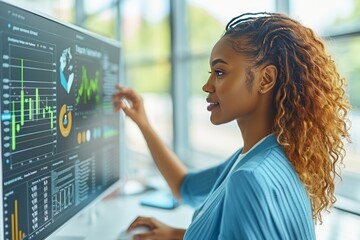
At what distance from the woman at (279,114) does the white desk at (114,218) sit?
474 mm

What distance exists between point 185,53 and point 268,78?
1.52 meters

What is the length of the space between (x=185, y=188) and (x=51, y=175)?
572 mm

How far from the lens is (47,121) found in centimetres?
93

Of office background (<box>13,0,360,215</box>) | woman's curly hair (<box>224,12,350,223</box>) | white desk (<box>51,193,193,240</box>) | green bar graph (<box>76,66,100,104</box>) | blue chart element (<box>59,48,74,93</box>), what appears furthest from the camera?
office background (<box>13,0,360,215</box>)

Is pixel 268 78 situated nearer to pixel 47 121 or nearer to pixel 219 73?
pixel 219 73

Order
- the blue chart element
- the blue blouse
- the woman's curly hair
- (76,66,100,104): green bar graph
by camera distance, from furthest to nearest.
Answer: (76,66,100,104): green bar graph
the blue chart element
the woman's curly hair
the blue blouse

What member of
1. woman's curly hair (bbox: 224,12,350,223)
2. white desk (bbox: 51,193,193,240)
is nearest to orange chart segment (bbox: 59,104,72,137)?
white desk (bbox: 51,193,193,240)

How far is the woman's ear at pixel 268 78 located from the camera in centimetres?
90

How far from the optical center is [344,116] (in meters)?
0.99

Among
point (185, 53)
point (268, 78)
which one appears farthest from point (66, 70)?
point (185, 53)

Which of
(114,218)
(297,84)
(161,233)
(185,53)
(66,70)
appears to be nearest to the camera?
(297,84)

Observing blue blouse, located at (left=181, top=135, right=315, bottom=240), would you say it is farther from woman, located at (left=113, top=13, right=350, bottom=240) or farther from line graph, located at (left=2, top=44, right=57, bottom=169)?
line graph, located at (left=2, top=44, right=57, bottom=169)

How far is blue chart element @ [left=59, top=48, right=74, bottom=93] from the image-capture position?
39.6 inches

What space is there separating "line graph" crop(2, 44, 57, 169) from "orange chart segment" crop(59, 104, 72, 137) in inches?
1.5
